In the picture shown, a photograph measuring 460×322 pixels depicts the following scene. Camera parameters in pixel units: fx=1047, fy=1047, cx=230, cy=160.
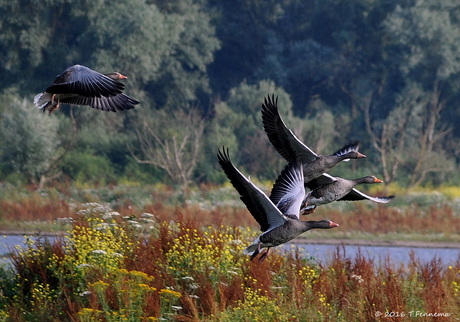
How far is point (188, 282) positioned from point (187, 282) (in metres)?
0.02

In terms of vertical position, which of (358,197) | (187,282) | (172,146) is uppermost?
(172,146)

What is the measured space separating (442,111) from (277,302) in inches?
1411

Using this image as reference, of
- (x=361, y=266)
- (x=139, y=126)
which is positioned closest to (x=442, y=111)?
(x=139, y=126)

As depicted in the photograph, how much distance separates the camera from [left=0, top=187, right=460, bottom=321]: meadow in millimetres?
11273

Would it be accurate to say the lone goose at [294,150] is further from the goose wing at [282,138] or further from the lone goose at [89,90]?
the lone goose at [89,90]

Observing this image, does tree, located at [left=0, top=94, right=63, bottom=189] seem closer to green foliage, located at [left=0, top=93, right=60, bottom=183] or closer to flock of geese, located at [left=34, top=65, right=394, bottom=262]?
green foliage, located at [left=0, top=93, right=60, bottom=183]

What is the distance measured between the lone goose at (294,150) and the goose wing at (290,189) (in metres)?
0.34

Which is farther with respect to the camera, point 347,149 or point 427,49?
point 427,49

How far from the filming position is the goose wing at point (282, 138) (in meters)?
12.5

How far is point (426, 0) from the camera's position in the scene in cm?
4659

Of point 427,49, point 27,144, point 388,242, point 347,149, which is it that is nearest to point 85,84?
point 347,149

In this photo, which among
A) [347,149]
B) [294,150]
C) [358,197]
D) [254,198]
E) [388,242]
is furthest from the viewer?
[388,242]

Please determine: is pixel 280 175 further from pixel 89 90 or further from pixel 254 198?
pixel 89 90

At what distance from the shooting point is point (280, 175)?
12.2m
